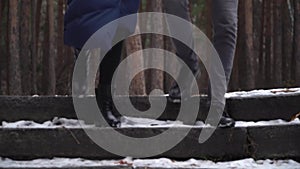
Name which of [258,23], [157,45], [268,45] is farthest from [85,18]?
[258,23]

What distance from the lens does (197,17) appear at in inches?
901

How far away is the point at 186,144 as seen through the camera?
331 cm

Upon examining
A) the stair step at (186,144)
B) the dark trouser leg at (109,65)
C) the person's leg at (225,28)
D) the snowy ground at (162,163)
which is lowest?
the snowy ground at (162,163)

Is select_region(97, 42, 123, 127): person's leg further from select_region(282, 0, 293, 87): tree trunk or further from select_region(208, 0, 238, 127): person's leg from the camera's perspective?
select_region(282, 0, 293, 87): tree trunk

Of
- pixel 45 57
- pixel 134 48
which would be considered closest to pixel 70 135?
pixel 134 48

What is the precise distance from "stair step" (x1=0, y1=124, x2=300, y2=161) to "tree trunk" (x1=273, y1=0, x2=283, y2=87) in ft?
50.3

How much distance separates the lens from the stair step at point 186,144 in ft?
10.7

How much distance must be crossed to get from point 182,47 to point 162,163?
2.86 feet

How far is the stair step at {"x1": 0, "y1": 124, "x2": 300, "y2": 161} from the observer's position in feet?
10.7

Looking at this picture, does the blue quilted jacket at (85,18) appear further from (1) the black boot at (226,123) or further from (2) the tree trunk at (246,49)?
(2) the tree trunk at (246,49)

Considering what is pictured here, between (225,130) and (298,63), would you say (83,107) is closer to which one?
(225,130)

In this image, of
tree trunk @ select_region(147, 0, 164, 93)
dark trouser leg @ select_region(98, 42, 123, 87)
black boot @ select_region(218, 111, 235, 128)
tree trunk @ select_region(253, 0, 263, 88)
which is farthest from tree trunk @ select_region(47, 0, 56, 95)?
black boot @ select_region(218, 111, 235, 128)

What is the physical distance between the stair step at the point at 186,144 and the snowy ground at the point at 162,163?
6cm

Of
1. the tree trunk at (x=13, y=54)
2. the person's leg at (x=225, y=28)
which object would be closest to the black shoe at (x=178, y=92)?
the person's leg at (x=225, y=28)
